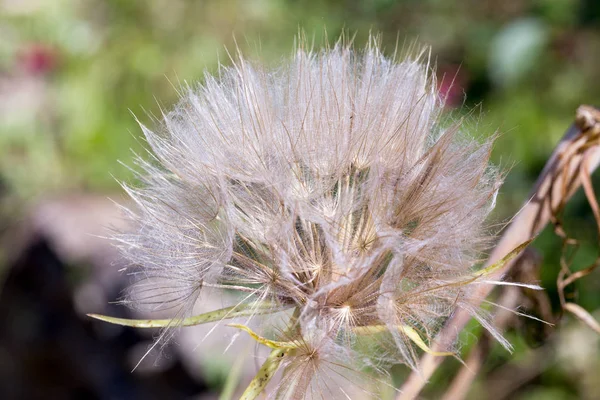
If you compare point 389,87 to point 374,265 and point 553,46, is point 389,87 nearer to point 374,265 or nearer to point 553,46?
point 374,265

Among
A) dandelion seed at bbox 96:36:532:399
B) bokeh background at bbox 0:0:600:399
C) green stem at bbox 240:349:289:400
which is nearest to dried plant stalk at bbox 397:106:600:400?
dandelion seed at bbox 96:36:532:399

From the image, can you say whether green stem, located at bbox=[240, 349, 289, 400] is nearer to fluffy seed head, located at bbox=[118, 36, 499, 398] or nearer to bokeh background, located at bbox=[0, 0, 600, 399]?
fluffy seed head, located at bbox=[118, 36, 499, 398]

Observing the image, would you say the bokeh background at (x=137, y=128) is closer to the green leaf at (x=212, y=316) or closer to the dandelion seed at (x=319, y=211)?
the dandelion seed at (x=319, y=211)

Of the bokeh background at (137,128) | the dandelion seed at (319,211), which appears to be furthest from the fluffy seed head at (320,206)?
the bokeh background at (137,128)

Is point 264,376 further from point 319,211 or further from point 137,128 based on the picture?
point 137,128

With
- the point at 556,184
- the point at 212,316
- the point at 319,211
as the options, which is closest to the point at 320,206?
the point at 319,211

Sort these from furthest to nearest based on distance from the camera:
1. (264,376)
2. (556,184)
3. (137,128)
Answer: (137,128) < (556,184) < (264,376)

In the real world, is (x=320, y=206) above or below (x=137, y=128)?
above

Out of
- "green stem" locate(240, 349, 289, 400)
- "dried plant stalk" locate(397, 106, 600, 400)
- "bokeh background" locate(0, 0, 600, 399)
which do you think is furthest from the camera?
"bokeh background" locate(0, 0, 600, 399)
